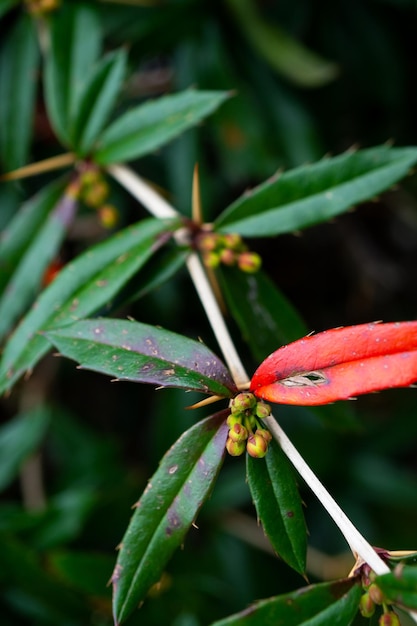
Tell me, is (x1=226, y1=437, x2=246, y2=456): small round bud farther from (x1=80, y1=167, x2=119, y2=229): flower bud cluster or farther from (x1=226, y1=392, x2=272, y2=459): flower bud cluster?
(x1=80, y1=167, x2=119, y2=229): flower bud cluster

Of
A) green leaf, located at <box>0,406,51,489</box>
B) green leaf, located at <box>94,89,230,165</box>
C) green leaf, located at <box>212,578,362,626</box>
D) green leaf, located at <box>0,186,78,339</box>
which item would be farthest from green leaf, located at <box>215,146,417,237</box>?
green leaf, located at <box>0,406,51,489</box>

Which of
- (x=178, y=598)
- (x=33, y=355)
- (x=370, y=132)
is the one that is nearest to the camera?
(x=33, y=355)

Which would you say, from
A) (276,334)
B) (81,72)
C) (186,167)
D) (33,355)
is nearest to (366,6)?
(186,167)

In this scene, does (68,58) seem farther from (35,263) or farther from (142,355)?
Answer: (142,355)

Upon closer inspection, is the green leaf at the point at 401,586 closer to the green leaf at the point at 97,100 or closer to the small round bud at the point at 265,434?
the small round bud at the point at 265,434

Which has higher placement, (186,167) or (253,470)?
(186,167)

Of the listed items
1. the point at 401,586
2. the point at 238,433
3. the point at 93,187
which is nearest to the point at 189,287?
the point at 93,187

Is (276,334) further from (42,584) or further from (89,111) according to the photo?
(42,584)
